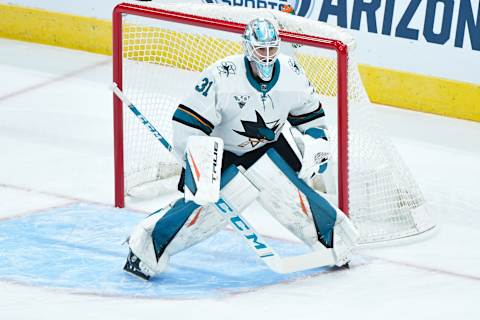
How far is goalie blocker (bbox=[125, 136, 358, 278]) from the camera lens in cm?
450

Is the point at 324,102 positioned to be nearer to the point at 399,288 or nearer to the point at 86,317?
the point at 399,288

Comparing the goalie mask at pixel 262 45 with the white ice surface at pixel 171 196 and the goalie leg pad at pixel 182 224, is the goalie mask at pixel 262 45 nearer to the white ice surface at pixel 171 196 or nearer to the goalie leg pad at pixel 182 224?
the goalie leg pad at pixel 182 224

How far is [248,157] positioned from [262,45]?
456mm

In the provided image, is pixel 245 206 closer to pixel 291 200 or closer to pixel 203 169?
pixel 291 200

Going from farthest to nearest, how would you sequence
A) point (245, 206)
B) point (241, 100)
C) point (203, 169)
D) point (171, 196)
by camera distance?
point (171, 196) < point (245, 206) < point (241, 100) < point (203, 169)

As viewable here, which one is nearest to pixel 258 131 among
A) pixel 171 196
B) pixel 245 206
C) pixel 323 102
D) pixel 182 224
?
pixel 245 206

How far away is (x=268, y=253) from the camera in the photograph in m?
4.52

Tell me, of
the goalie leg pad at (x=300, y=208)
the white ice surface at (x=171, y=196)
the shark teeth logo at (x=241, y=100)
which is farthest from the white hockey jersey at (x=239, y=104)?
the white ice surface at (x=171, y=196)

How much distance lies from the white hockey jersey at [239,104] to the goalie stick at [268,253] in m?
0.19

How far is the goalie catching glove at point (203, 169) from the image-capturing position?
4281mm

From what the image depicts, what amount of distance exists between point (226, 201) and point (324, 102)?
1.29m

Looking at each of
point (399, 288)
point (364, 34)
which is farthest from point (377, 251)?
point (364, 34)

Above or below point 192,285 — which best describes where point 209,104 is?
above

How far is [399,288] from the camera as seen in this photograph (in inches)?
181
